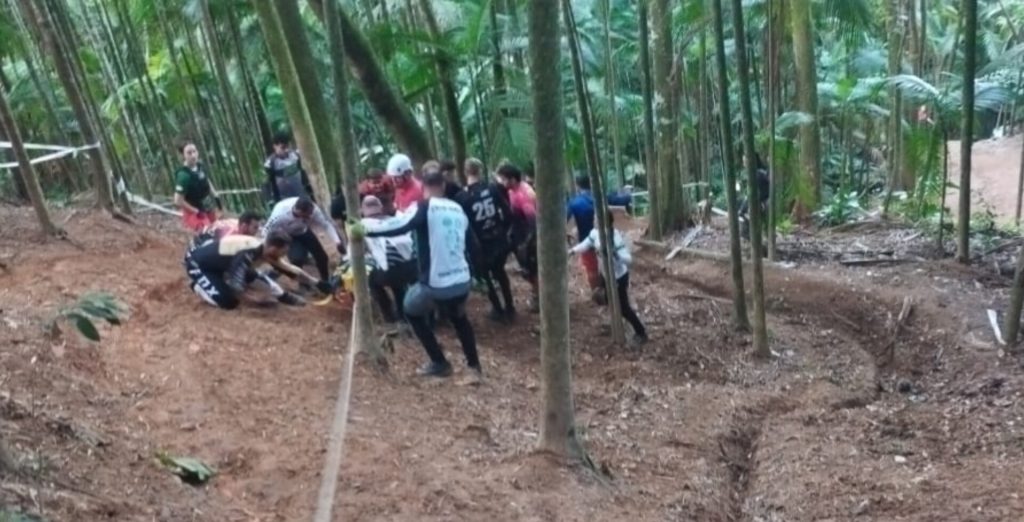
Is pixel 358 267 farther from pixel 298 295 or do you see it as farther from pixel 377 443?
pixel 298 295

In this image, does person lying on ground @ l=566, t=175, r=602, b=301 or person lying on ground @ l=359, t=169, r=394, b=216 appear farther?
person lying on ground @ l=566, t=175, r=602, b=301

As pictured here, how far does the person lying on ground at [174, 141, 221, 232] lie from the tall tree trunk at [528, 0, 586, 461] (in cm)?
569

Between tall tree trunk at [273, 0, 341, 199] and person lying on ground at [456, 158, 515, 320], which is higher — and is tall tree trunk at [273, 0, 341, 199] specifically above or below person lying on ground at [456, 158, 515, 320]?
above

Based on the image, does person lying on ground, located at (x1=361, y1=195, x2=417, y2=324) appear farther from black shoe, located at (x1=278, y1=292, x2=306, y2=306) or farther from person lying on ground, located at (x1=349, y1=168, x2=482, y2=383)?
person lying on ground, located at (x1=349, y1=168, x2=482, y2=383)

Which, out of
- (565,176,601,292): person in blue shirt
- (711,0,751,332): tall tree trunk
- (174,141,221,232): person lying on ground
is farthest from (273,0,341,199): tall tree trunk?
(711,0,751,332): tall tree trunk

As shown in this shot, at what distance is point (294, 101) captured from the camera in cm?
1023

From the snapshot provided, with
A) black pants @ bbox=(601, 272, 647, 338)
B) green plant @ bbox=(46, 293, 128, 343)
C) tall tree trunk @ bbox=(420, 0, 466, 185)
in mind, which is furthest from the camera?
tall tree trunk @ bbox=(420, 0, 466, 185)

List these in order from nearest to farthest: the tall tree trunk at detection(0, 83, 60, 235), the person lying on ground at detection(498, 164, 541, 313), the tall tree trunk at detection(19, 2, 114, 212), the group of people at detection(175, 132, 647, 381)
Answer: the group of people at detection(175, 132, 647, 381)
the tall tree trunk at detection(0, 83, 60, 235)
the person lying on ground at detection(498, 164, 541, 313)
the tall tree trunk at detection(19, 2, 114, 212)

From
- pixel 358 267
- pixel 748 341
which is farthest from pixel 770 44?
pixel 358 267

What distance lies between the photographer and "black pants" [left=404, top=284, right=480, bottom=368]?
25.1 ft

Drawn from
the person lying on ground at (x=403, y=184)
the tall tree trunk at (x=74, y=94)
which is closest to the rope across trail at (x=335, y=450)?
the person lying on ground at (x=403, y=184)

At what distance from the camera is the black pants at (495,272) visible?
9867 mm

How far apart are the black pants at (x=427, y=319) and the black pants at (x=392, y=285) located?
0.95 meters

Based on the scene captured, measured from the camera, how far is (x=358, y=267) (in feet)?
23.9
